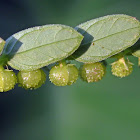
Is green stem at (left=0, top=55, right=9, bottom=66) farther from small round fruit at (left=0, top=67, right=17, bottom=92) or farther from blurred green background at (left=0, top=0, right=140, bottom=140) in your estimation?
blurred green background at (left=0, top=0, right=140, bottom=140)

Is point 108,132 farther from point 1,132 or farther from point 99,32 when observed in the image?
point 99,32

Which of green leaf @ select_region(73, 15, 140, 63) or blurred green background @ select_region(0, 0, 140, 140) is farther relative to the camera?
blurred green background @ select_region(0, 0, 140, 140)

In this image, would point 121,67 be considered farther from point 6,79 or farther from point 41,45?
point 6,79

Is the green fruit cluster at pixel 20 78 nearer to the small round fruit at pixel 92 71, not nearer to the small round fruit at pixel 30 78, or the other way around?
the small round fruit at pixel 30 78

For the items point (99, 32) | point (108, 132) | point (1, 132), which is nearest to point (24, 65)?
point (99, 32)

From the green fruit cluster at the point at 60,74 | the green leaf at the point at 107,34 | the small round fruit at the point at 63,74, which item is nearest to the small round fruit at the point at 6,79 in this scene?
the green fruit cluster at the point at 60,74

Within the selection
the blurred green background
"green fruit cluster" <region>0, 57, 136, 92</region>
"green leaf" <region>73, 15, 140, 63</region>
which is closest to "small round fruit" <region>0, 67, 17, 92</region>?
"green fruit cluster" <region>0, 57, 136, 92</region>

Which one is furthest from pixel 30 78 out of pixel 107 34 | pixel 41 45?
pixel 107 34
